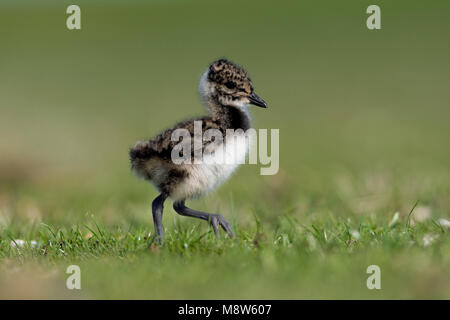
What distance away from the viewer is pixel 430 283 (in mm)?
4262

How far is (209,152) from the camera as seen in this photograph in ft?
17.6

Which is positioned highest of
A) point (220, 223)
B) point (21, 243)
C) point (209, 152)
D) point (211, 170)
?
point (209, 152)

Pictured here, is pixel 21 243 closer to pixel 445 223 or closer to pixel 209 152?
pixel 209 152

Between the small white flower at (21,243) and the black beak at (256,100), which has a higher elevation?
the black beak at (256,100)

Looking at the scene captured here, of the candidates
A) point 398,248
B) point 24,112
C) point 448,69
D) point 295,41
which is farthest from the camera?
point 295,41

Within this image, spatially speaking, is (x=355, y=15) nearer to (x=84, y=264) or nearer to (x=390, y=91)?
(x=390, y=91)

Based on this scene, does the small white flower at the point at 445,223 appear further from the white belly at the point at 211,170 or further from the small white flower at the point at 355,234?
the white belly at the point at 211,170

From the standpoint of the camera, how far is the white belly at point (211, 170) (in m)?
5.39

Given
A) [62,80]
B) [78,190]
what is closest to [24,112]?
[62,80]

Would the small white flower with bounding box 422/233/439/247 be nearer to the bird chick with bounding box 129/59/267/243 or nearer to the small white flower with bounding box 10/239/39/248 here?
the bird chick with bounding box 129/59/267/243

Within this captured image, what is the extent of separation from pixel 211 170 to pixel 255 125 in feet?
7.14

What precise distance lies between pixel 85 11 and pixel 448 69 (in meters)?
16.0

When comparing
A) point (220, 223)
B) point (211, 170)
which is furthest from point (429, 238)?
point (211, 170)

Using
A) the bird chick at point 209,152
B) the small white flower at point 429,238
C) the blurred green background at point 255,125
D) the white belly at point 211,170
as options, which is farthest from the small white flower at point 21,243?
the small white flower at point 429,238
